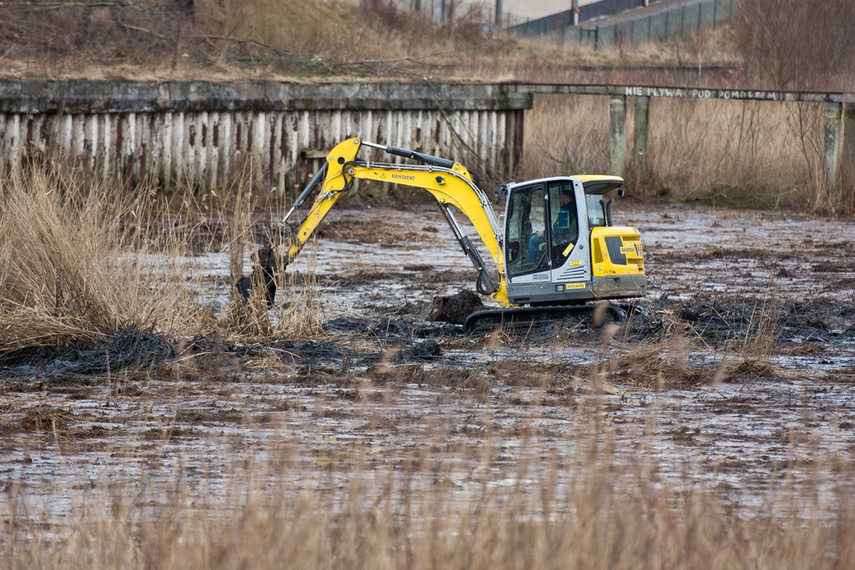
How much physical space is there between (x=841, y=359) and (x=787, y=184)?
12.5 metres

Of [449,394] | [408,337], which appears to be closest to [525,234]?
[408,337]

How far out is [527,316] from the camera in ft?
38.2

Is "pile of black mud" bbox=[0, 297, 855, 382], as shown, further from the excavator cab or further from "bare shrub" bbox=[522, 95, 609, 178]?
"bare shrub" bbox=[522, 95, 609, 178]

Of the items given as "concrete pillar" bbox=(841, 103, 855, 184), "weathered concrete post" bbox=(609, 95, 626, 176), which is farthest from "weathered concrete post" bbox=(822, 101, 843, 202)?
"weathered concrete post" bbox=(609, 95, 626, 176)

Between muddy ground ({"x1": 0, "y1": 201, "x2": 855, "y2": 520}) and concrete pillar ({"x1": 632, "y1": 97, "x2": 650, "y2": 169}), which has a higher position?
concrete pillar ({"x1": 632, "y1": 97, "x2": 650, "y2": 169})

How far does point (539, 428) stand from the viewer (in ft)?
24.5

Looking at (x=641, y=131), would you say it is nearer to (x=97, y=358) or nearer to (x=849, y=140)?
(x=849, y=140)

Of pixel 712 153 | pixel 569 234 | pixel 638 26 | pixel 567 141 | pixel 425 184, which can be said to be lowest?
pixel 569 234

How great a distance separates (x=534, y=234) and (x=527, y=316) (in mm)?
887

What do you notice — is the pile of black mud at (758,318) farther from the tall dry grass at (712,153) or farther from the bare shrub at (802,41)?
the bare shrub at (802,41)

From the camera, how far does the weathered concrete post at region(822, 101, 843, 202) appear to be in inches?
781

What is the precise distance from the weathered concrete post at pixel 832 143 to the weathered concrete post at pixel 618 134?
153 inches

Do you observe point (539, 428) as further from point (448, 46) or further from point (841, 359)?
point (448, 46)

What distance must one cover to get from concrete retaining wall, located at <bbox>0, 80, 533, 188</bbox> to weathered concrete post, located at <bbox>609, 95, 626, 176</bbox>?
6.39 ft
